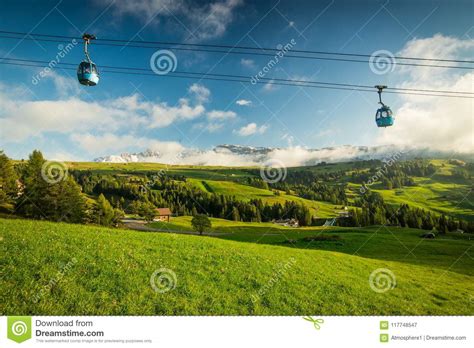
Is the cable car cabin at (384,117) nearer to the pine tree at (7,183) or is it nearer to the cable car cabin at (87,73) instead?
the cable car cabin at (87,73)

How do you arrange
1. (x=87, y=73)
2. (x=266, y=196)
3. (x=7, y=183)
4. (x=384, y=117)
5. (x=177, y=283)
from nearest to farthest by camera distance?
(x=177, y=283) < (x=87, y=73) < (x=384, y=117) < (x=7, y=183) < (x=266, y=196)

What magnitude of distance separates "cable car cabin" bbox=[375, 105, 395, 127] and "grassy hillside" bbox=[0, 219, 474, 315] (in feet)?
25.8

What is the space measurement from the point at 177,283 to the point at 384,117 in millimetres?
11945

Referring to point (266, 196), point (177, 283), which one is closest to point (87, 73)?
point (177, 283)

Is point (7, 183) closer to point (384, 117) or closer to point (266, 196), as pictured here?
point (384, 117)

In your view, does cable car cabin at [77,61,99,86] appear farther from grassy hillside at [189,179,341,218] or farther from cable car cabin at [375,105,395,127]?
grassy hillside at [189,179,341,218]

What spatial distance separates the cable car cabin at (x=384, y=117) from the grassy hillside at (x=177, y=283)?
7.87 meters

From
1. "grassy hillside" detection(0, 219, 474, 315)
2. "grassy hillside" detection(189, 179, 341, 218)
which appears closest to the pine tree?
"grassy hillside" detection(0, 219, 474, 315)

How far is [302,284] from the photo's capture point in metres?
12.1

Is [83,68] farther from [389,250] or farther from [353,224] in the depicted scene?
[353,224]

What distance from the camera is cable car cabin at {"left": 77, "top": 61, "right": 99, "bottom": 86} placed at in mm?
10938

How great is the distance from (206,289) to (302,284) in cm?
435

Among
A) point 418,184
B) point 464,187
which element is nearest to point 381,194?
point 418,184

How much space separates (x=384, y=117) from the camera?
13734 mm
